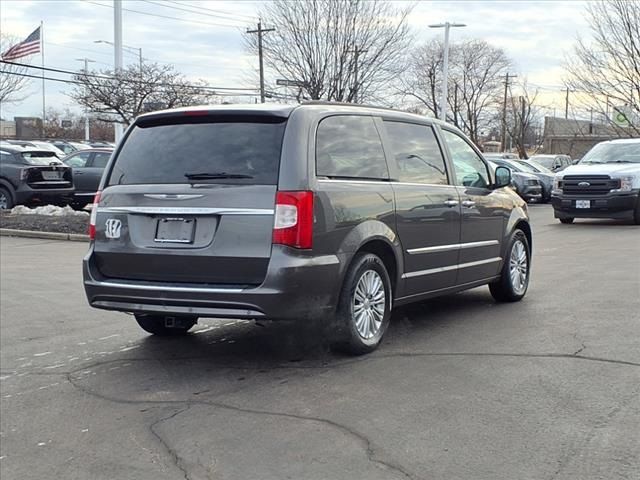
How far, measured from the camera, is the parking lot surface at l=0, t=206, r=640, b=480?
13.0 ft

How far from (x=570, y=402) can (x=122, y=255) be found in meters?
3.10

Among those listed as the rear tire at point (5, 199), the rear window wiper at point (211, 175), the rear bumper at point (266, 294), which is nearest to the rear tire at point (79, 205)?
the rear tire at point (5, 199)

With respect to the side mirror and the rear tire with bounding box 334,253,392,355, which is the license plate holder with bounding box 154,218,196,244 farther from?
the side mirror

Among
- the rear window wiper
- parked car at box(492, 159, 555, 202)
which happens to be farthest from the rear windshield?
parked car at box(492, 159, 555, 202)

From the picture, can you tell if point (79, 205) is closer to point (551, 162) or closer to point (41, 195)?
point (41, 195)

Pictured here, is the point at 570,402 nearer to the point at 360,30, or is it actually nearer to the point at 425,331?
the point at 425,331

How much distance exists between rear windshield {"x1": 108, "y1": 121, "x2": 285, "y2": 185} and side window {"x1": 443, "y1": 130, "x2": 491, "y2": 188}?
2.29 metres

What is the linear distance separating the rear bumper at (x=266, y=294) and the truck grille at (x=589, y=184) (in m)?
12.9

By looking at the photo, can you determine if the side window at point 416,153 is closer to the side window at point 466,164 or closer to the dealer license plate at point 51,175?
the side window at point 466,164

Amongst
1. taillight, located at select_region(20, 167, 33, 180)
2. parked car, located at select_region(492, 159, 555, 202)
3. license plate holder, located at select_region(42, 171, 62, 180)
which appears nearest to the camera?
taillight, located at select_region(20, 167, 33, 180)

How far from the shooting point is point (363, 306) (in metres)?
5.78

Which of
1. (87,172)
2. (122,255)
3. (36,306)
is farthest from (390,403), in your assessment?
(87,172)

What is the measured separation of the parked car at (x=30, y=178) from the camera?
18.6m

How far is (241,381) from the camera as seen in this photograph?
5320mm
